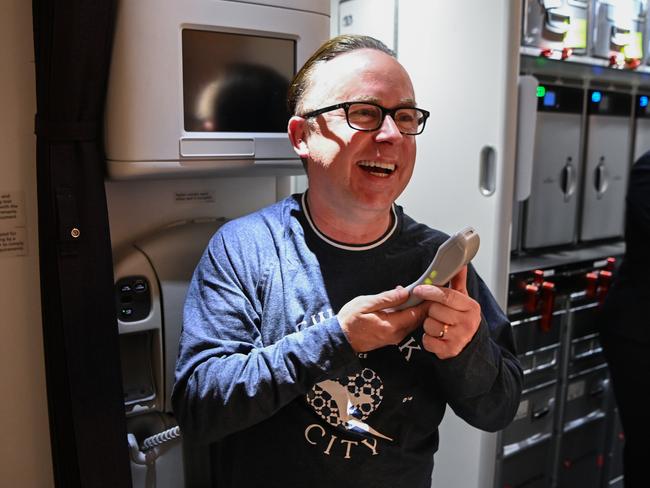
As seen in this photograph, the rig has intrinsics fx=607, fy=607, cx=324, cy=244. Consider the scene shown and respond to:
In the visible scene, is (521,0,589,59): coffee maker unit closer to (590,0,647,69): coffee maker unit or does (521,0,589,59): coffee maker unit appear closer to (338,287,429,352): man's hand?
(590,0,647,69): coffee maker unit

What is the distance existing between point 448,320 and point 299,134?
1.62ft

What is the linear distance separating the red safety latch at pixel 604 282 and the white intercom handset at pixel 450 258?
59.1 inches

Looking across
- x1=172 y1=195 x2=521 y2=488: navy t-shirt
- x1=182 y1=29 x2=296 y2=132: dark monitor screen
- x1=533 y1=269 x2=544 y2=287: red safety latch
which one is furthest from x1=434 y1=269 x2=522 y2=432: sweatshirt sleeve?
x1=533 y1=269 x2=544 y2=287: red safety latch

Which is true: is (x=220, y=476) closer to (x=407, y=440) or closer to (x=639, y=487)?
(x=407, y=440)

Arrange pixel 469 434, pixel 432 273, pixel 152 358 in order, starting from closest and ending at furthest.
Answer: pixel 432 273
pixel 152 358
pixel 469 434

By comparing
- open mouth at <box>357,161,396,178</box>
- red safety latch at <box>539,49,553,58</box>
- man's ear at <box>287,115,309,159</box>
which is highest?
red safety latch at <box>539,49,553,58</box>

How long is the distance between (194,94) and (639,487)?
1.97 meters

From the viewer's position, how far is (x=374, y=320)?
0.99 meters

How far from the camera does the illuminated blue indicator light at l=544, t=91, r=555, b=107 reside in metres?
2.10

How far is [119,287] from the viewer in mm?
1387

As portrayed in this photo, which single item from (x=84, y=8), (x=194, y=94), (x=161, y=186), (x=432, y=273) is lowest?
(x=432, y=273)

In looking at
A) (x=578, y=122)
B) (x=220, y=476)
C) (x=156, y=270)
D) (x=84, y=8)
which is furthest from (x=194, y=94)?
(x=578, y=122)

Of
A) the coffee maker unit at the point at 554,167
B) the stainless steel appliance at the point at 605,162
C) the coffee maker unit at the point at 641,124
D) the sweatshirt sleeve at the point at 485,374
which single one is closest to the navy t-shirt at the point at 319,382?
the sweatshirt sleeve at the point at 485,374

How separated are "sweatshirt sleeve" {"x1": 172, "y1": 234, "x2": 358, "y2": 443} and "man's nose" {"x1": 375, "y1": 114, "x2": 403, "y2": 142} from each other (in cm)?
35
